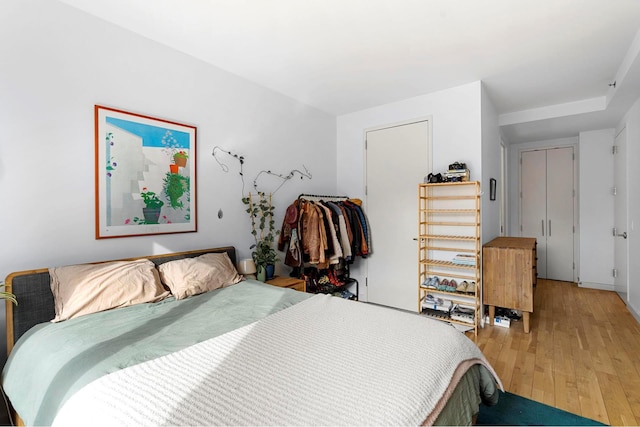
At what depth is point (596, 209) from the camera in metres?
4.71

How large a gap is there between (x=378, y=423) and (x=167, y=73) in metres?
2.85

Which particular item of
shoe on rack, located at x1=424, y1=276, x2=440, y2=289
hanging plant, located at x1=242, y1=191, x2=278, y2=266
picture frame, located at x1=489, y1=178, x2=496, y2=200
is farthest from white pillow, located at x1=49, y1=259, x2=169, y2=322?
picture frame, located at x1=489, y1=178, x2=496, y2=200

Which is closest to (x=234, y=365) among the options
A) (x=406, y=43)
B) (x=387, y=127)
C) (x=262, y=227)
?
(x=262, y=227)

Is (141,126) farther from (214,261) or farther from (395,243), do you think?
(395,243)

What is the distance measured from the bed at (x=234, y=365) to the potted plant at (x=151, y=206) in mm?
550

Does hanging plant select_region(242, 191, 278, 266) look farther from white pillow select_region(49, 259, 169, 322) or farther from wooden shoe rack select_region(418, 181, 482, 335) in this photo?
wooden shoe rack select_region(418, 181, 482, 335)

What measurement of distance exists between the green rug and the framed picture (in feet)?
8.55

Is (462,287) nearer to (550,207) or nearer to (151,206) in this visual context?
(151,206)

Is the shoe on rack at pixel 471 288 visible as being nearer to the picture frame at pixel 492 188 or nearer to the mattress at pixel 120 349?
the picture frame at pixel 492 188

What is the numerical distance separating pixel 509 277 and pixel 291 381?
2.84 m

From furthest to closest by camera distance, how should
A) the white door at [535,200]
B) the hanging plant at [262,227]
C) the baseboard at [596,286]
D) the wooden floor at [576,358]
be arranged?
the white door at [535,200], the baseboard at [596,286], the hanging plant at [262,227], the wooden floor at [576,358]

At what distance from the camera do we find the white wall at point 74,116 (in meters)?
1.82

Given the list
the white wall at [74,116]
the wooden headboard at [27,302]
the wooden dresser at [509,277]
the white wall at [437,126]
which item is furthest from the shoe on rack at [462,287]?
the wooden headboard at [27,302]

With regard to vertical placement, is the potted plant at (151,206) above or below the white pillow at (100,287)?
above
